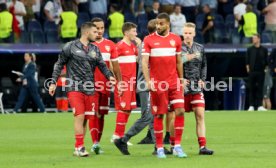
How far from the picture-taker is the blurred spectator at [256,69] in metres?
33.3

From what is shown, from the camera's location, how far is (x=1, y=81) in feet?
113

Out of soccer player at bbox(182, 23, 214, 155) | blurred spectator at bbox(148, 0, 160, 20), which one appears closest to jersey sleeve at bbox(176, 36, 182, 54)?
soccer player at bbox(182, 23, 214, 155)

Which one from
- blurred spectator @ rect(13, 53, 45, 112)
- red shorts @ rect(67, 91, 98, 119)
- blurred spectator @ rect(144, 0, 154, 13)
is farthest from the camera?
blurred spectator @ rect(144, 0, 154, 13)

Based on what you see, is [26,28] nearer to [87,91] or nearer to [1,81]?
[1,81]

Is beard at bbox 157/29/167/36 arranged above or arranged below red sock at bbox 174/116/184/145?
above

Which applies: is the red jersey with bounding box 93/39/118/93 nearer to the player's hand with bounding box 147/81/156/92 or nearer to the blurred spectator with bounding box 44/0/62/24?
the player's hand with bounding box 147/81/156/92

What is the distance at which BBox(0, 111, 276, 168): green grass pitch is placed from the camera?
16.6 m

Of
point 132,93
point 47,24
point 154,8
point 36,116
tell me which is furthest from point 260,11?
point 132,93

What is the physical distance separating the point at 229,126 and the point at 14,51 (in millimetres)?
9919

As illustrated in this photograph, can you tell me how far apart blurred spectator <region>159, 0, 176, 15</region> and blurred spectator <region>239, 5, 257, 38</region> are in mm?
2293

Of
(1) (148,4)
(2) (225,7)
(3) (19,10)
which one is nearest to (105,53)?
(3) (19,10)

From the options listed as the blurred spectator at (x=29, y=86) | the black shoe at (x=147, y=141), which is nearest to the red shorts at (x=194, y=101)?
the black shoe at (x=147, y=141)

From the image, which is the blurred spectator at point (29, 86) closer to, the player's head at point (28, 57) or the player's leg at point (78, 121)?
the player's head at point (28, 57)

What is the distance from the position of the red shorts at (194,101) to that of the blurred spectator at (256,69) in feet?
49.0
